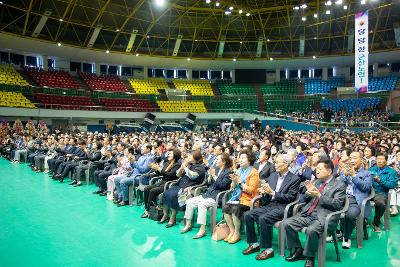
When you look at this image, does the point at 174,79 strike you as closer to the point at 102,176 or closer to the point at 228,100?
the point at 228,100

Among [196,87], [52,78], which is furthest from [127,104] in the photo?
[196,87]

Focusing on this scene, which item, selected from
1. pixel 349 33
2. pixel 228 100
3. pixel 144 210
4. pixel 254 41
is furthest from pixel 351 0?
pixel 144 210

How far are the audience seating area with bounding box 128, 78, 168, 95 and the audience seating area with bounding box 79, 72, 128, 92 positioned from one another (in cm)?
125

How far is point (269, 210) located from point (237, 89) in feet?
111

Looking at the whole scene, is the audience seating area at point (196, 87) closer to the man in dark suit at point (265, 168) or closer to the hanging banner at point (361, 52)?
the hanging banner at point (361, 52)

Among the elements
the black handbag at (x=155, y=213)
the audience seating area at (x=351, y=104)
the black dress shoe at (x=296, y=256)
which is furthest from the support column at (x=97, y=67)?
the black dress shoe at (x=296, y=256)

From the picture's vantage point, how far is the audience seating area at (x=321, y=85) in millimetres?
36125

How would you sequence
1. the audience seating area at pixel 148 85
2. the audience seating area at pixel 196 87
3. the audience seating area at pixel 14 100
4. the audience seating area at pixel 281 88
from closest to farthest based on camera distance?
the audience seating area at pixel 14 100
the audience seating area at pixel 148 85
the audience seating area at pixel 281 88
the audience seating area at pixel 196 87

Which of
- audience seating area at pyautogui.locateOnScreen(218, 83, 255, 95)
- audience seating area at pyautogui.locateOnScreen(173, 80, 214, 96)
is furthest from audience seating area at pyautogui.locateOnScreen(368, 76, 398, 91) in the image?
audience seating area at pyautogui.locateOnScreen(173, 80, 214, 96)

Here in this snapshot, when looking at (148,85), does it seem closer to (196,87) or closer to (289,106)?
(196,87)

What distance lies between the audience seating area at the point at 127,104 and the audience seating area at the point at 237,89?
8.71 metres

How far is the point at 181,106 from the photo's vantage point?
35.0 metres

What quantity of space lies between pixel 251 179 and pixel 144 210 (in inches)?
121

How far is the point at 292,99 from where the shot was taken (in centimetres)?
3619
